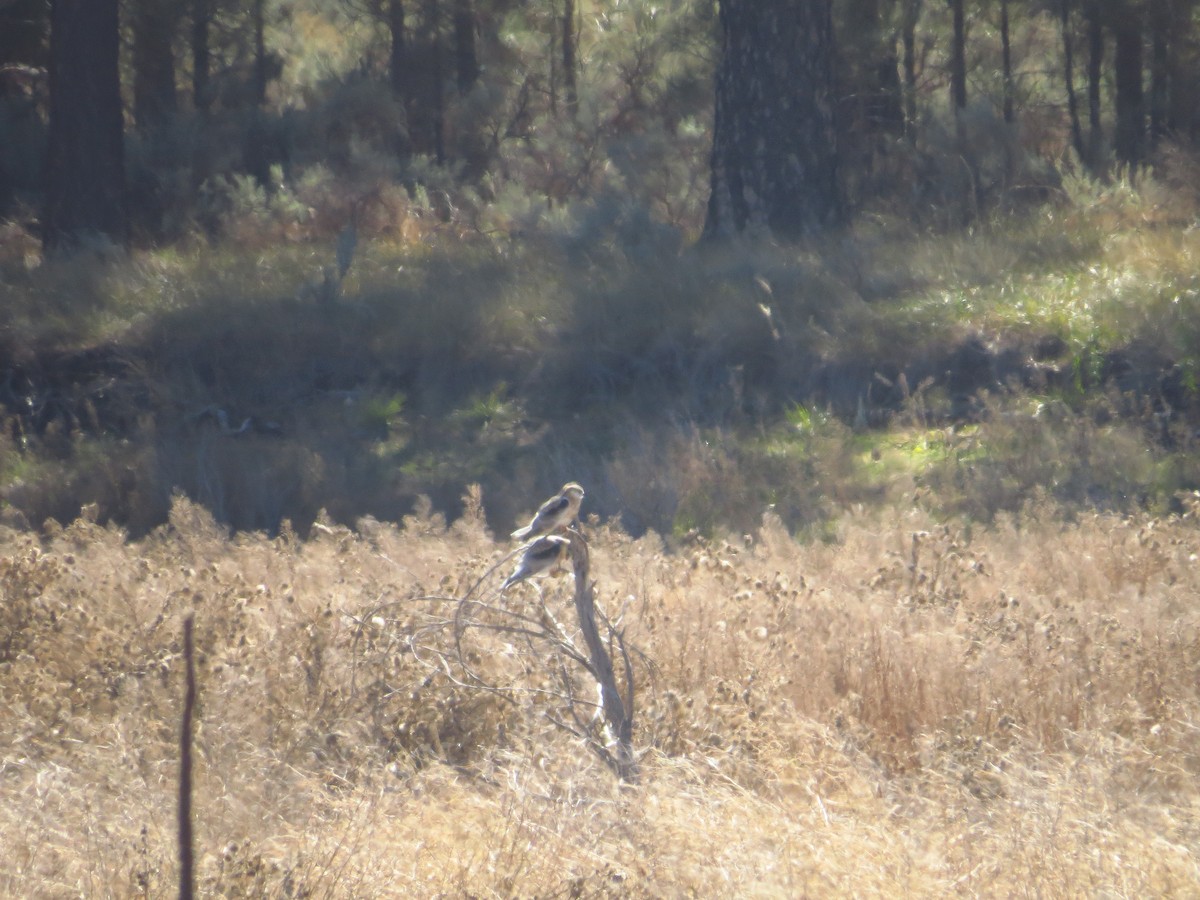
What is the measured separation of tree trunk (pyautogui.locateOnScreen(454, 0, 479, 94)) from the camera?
1800 centimetres

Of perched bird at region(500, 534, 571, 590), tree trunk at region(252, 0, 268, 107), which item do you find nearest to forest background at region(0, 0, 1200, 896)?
perched bird at region(500, 534, 571, 590)

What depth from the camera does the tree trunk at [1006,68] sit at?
53.1 ft

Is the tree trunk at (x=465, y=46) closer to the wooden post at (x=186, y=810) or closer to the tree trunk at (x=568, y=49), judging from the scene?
the tree trunk at (x=568, y=49)

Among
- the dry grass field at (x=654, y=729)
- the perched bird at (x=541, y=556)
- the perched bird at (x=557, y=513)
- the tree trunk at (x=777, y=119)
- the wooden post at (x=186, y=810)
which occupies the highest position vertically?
the tree trunk at (x=777, y=119)

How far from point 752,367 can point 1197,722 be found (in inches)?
216

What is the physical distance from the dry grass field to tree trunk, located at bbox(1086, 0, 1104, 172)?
10187 millimetres

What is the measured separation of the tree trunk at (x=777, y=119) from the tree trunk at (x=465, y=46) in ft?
25.1

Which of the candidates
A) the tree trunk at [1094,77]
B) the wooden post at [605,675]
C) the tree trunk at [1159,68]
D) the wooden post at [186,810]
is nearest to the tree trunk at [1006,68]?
the tree trunk at [1094,77]

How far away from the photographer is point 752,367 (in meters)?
9.09

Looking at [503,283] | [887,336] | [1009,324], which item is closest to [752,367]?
[887,336]

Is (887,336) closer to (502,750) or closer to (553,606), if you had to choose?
(553,606)

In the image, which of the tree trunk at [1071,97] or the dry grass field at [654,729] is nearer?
the dry grass field at [654,729]

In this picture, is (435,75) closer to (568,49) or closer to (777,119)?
(568,49)

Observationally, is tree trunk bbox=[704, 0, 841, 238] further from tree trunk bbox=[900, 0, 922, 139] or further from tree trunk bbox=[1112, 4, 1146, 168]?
tree trunk bbox=[1112, 4, 1146, 168]
